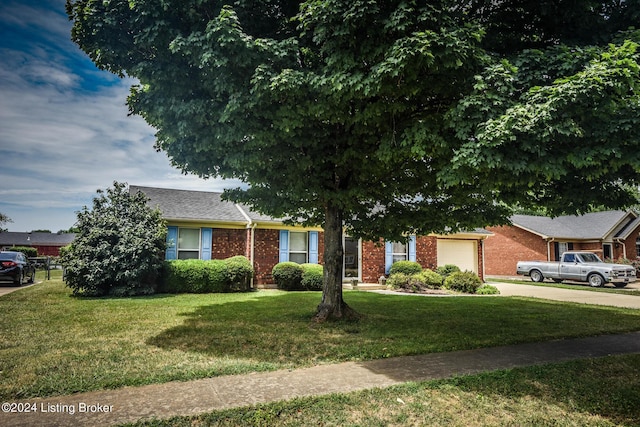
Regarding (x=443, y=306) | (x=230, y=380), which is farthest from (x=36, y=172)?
(x=443, y=306)

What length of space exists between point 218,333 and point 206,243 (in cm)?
1006

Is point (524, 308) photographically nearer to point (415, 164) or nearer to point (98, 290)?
point (415, 164)

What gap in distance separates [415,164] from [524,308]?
749 cm

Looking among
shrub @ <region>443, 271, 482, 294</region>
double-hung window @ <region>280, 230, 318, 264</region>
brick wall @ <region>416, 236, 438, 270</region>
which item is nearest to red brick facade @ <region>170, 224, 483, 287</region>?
double-hung window @ <region>280, 230, 318, 264</region>

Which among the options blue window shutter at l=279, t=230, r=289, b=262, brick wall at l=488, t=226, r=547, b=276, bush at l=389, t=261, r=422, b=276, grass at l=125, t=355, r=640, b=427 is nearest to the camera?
grass at l=125, t=355, r=640, b=427

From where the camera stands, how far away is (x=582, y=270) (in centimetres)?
2111

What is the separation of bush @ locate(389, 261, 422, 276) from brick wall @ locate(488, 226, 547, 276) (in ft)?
43.2

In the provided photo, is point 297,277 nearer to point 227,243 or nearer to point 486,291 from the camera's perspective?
point 227,243

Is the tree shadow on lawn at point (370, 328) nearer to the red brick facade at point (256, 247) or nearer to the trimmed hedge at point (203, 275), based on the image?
the trimmed hedge at point (203, 275)

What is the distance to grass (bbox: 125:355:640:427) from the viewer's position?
358cm

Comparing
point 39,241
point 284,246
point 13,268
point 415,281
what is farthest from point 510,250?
point 39,241

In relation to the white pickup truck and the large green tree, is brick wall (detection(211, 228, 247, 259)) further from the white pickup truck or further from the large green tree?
the white pickup truck

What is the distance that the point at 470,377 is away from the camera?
481 centimetres

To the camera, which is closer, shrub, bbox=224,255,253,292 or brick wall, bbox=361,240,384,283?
shrub, bbox=224,255,253,292
